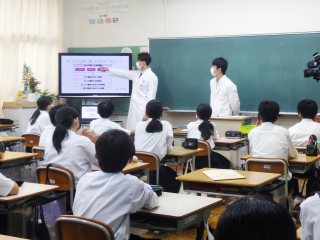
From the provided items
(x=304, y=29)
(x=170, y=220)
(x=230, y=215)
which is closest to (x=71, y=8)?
(x=304, y=29)

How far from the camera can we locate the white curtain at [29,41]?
26.0ft

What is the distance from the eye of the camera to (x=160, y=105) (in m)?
5.07

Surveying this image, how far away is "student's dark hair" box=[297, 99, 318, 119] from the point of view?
5.04 m

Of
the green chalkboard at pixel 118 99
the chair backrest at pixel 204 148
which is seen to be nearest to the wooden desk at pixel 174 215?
the chair backrest at pixel 204 148

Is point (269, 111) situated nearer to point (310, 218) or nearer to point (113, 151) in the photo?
point (113, 151)

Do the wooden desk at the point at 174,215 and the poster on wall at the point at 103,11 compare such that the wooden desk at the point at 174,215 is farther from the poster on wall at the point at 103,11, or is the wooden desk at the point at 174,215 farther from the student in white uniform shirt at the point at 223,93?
the poster on wall at the point at 103,11

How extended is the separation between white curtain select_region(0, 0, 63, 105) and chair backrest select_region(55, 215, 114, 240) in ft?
19.4

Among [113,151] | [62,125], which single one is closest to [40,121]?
[62,125]

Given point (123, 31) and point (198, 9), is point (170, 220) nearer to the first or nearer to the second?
point (198, 9)

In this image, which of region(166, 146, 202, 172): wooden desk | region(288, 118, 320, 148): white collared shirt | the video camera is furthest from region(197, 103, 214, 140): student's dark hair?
the video camera

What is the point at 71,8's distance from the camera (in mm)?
9141

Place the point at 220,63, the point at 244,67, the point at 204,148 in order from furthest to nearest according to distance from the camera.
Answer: the point at 244,67 < the point at 220,63 < the point at 204,148

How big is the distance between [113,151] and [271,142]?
7.33 feet

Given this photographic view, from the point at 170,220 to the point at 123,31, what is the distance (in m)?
6.47
